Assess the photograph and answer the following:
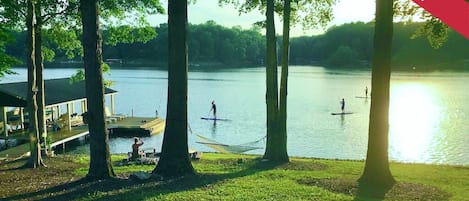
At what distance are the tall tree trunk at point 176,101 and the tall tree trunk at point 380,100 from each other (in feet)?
13.2

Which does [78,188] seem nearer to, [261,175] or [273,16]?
[261,175]

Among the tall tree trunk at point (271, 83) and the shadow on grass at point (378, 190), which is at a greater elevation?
the tall tree trunk at point (271, 83)

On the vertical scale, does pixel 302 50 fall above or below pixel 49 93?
above

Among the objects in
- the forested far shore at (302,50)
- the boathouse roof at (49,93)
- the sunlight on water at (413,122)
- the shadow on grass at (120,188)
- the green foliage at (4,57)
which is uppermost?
the forested far shore at (302,50)

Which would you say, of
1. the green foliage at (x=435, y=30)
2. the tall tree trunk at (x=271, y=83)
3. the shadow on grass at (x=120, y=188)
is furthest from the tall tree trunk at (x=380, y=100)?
the tall tree trunk at (x=271, y=83)

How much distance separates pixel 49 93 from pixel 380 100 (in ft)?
74.7

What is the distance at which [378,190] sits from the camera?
9531mm

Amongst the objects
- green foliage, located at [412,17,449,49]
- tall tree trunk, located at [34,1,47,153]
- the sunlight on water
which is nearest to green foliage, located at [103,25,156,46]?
tall tree trunk, located at [34,1,47,153]

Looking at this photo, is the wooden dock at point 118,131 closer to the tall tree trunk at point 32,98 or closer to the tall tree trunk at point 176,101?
the tall tree trunk at point 32,98

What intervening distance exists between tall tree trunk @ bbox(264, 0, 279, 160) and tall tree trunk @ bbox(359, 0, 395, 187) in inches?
200

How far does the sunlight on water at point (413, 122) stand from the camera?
83.7ft

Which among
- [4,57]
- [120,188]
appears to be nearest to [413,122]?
[120,188]

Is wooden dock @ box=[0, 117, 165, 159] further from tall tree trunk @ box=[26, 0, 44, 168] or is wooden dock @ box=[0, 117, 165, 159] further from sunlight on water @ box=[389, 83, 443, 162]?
sunlight on water @ box=[389, 83, 443, 162]

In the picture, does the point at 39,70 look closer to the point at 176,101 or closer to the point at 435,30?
the point at 176,101
